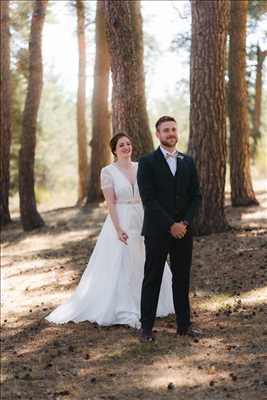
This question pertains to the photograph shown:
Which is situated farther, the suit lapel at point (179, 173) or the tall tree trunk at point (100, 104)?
the tall tree trunk at point (100, 104)

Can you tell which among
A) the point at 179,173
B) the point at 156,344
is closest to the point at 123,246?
the point at 156,344

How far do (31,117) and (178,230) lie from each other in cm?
1275

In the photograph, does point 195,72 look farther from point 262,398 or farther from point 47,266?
point 262,398

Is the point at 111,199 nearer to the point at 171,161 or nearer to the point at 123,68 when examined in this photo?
the point at 171,161

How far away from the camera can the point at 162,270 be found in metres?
7.43

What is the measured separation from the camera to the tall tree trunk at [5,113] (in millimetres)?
21328

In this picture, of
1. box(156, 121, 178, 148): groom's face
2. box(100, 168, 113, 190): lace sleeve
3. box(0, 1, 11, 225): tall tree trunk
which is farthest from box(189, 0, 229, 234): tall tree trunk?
box(0, 1, 11, 225): tall tree trunk

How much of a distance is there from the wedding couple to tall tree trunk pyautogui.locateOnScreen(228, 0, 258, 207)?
9.40 meters

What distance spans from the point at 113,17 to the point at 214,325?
658 cm

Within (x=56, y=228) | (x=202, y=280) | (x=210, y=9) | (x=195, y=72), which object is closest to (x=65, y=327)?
(x=202, y=280)

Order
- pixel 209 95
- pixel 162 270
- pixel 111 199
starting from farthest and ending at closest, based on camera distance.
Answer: pixel 209 95
pixel 111 199
pixel 162 270

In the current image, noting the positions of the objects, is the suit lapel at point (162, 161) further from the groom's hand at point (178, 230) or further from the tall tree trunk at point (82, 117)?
the tall tree trunk at point (82, 117)

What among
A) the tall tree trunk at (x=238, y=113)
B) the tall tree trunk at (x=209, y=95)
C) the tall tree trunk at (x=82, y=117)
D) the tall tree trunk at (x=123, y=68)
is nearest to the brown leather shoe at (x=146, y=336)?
the tall tree trunk at (x=209, y=95)

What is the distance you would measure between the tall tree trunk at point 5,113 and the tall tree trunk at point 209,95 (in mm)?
10289
